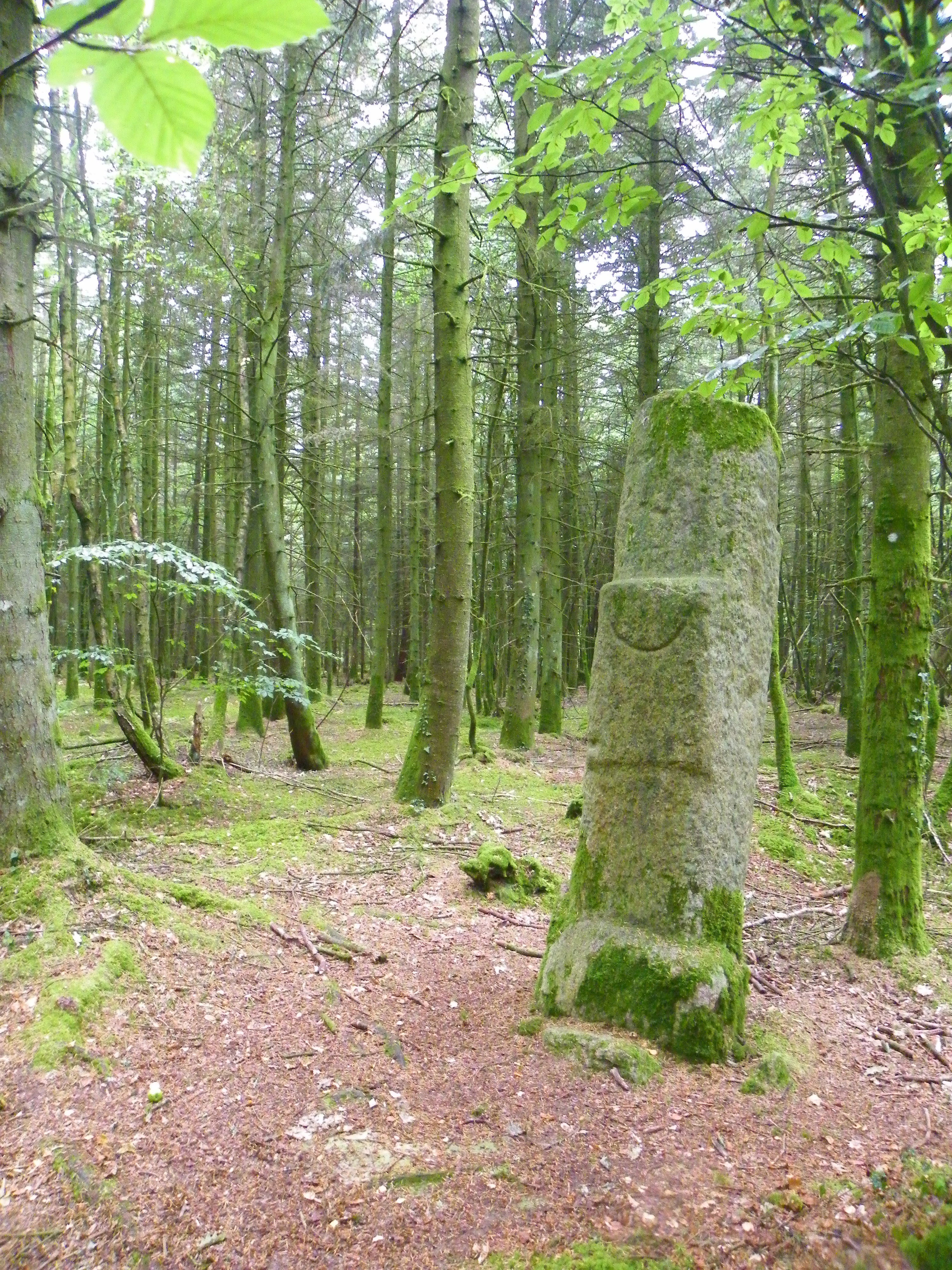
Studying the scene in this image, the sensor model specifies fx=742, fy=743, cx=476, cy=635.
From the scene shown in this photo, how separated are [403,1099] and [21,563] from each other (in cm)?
284

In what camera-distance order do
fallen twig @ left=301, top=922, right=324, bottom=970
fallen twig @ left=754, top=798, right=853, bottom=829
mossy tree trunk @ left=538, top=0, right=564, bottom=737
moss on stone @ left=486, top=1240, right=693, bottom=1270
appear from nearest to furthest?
moss on stone @ left=486, top=1240, right=693, bottom=1270, fallen twig @ left=301, top=922, right=324, bottom=970, fallen twig @ left=754, top=798, right=853, bottom=829, mossy tree trunk @ left=538, top=0, right=564, bottom=737

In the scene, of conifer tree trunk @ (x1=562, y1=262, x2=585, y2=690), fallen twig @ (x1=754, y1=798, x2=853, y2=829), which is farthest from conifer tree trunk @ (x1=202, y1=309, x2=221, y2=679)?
fallen twig @ (x1=754, y1=798, x2=853, y2=829)

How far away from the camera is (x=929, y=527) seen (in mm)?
4074

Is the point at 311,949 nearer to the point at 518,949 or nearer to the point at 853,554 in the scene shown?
the point at 518,949

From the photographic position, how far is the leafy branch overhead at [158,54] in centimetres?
53

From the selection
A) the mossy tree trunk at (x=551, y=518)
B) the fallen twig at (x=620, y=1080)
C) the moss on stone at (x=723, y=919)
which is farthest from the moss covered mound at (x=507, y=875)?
the mossy tree trunk at (x=551, y=518)

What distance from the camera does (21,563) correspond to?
3416mm

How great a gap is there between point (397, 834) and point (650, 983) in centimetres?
341

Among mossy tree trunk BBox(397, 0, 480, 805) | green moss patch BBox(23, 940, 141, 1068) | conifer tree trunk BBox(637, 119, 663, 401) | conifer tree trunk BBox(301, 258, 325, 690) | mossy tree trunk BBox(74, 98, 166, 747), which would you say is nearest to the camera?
green moss patch BBox(23, 940, 141, 1068)

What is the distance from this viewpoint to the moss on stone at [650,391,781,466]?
344 centimetres

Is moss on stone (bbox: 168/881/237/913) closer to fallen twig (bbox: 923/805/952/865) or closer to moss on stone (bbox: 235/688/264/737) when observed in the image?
fallen twig (bbox: 923/805/952/865)

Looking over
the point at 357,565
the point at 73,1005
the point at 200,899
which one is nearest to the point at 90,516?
the point at 200,899

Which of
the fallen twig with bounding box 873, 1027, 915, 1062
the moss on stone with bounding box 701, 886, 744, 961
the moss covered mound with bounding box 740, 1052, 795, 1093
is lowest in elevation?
the fallen twig with bounding box 873, 1027, 915, 1062

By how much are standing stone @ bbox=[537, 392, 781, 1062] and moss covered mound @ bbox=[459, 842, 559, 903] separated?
1.68m
